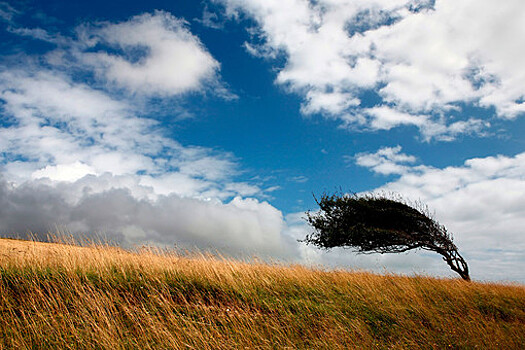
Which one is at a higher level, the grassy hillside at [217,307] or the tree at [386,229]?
the tree at [386,229]

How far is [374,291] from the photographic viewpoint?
11.5 meters

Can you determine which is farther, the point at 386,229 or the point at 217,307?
the point at 386,229

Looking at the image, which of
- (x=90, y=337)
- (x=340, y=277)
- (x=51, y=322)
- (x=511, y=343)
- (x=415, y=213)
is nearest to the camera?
(x=90, y=337)

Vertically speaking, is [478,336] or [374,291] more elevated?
[374,291]

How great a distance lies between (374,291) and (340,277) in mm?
1698

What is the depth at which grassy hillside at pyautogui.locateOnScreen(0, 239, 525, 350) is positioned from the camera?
7.52 meters

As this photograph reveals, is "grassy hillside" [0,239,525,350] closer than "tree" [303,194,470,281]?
Yes

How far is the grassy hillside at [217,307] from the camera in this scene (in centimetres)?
752

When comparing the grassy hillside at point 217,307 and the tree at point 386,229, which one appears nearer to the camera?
the grassy hillside at point 217,307

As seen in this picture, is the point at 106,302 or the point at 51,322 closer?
the point at 51,322

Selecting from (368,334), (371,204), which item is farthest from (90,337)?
(371,204)

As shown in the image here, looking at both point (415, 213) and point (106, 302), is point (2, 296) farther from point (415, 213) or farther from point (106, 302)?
point (415, 213)

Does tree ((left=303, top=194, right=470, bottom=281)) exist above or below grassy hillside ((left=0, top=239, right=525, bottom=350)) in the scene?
above

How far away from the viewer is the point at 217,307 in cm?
940
